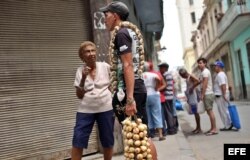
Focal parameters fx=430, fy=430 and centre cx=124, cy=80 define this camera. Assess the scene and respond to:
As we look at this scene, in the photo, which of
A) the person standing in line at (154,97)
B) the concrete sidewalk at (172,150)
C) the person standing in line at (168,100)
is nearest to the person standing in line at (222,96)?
the person standing in line at (168,100)

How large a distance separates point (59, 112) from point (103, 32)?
142cm

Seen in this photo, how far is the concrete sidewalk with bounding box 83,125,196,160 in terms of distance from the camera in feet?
20.7

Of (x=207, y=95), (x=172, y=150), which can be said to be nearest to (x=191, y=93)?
(x=207, y=95)

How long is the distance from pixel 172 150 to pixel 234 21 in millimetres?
17802

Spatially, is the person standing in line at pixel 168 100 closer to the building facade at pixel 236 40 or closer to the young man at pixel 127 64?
the young man at pixel 127 64

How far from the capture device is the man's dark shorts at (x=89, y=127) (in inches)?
190

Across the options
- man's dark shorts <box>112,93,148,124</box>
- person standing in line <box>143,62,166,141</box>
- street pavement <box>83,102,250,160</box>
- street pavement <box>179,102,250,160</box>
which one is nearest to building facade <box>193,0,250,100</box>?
street pavement <box>179,102,250,160</box>

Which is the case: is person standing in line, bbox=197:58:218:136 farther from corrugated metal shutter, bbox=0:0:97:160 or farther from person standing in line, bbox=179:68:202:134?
corrugated metal shutter, bbox=0:0:97:160

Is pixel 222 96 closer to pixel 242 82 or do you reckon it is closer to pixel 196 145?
pixel 196 145

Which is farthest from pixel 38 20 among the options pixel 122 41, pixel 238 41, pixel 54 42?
pixel 238 41

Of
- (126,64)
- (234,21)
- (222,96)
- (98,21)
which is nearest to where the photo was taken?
(126,64)

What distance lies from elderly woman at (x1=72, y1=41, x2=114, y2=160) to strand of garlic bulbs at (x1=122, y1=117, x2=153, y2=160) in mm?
989

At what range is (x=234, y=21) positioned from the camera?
922 inches

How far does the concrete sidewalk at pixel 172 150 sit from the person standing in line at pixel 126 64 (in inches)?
87.3
